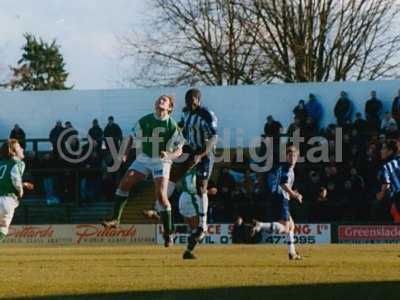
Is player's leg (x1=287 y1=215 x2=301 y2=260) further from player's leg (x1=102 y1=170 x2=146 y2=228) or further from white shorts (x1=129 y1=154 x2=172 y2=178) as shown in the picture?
player's leg (x1=102 y1=170 x2=146 y2=228)

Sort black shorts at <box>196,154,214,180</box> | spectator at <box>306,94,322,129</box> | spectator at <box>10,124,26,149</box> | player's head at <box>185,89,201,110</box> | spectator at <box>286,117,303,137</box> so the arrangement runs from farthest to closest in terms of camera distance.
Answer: spectator at <box>10,124,26,149</box> → spectator at <box>306,94,322,129</box> → spectator at <box>286,117,303,137</box> → black shorts at <box>196,154,214,180</box> → player's head at <box>185,89,201,110</box>

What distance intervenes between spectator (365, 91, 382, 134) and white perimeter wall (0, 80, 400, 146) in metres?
0.78

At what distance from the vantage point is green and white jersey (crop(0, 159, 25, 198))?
1903 cm

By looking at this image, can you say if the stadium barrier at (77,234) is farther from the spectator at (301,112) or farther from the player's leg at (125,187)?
the player's leg at (125,187)

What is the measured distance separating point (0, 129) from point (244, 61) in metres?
16.1

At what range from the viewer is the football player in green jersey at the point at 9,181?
62.4ft

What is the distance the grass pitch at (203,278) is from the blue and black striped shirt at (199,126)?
6.14 feet

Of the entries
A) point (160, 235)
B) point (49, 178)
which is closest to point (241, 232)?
point (160, 235)

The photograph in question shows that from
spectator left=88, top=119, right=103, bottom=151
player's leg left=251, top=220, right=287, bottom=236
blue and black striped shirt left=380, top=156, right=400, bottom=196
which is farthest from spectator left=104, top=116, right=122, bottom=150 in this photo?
blue and black striped shirt left=380, top=156, right=400, bottom=196

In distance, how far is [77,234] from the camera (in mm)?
36062

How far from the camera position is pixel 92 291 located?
12539 millimetres

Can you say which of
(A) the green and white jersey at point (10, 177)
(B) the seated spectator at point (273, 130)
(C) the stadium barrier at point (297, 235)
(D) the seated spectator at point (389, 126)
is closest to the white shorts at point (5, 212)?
(A) the green and white jersey at point (10, 177)

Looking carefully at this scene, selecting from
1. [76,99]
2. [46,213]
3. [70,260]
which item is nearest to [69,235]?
[46,213]

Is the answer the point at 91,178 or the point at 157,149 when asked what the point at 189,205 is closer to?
the point at 157,149
